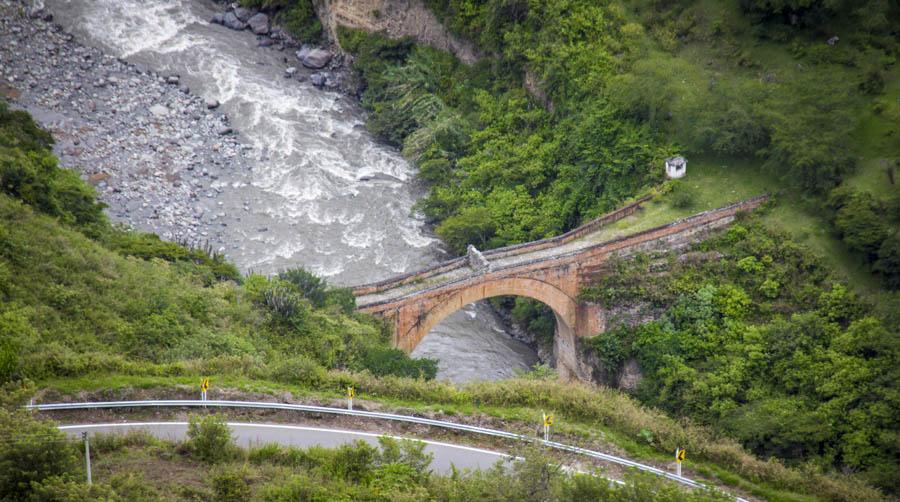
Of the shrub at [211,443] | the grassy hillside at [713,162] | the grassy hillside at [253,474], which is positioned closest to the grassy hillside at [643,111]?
the grassy hillside at [713,162]

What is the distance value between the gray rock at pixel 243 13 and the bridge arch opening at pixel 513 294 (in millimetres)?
30594

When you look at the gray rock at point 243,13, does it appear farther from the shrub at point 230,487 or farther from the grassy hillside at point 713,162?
the shrub at point 230,487

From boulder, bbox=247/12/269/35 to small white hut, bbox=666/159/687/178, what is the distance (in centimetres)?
2946

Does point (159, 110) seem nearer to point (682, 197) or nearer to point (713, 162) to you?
point (682, 197)

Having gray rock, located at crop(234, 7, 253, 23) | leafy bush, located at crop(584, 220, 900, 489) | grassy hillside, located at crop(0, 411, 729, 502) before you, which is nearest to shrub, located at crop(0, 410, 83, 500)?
grassy hillside, located at crop(0, 411, 729, 502)

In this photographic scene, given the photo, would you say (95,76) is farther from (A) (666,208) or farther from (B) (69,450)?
(B) (69,450)

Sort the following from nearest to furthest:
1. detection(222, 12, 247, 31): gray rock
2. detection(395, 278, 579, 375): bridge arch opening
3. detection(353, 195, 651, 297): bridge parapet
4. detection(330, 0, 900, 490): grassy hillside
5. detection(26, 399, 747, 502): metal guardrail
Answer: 1. detection(26, 399, 747, 502): metal guardrail
2. detection(330, 0, 900, 490): grassy hillside
3. detection(353, 195, 651, 297): bridge parapet
4. detection(395, 278, 579, 375): bridge arch opening
5. detection(222, 12, 247, 31): gray rock

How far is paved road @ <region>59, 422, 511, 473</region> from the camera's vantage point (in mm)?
23688

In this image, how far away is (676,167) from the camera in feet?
136

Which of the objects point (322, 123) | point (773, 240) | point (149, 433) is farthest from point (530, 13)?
point (149, 433)

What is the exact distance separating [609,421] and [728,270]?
14182 millimetres

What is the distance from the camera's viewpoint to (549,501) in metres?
20.1

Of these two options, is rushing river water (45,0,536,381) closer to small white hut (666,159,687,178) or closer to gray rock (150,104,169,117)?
gray rock (150,104,169,117)

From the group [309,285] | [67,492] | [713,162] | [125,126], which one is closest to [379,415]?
[67,492]
